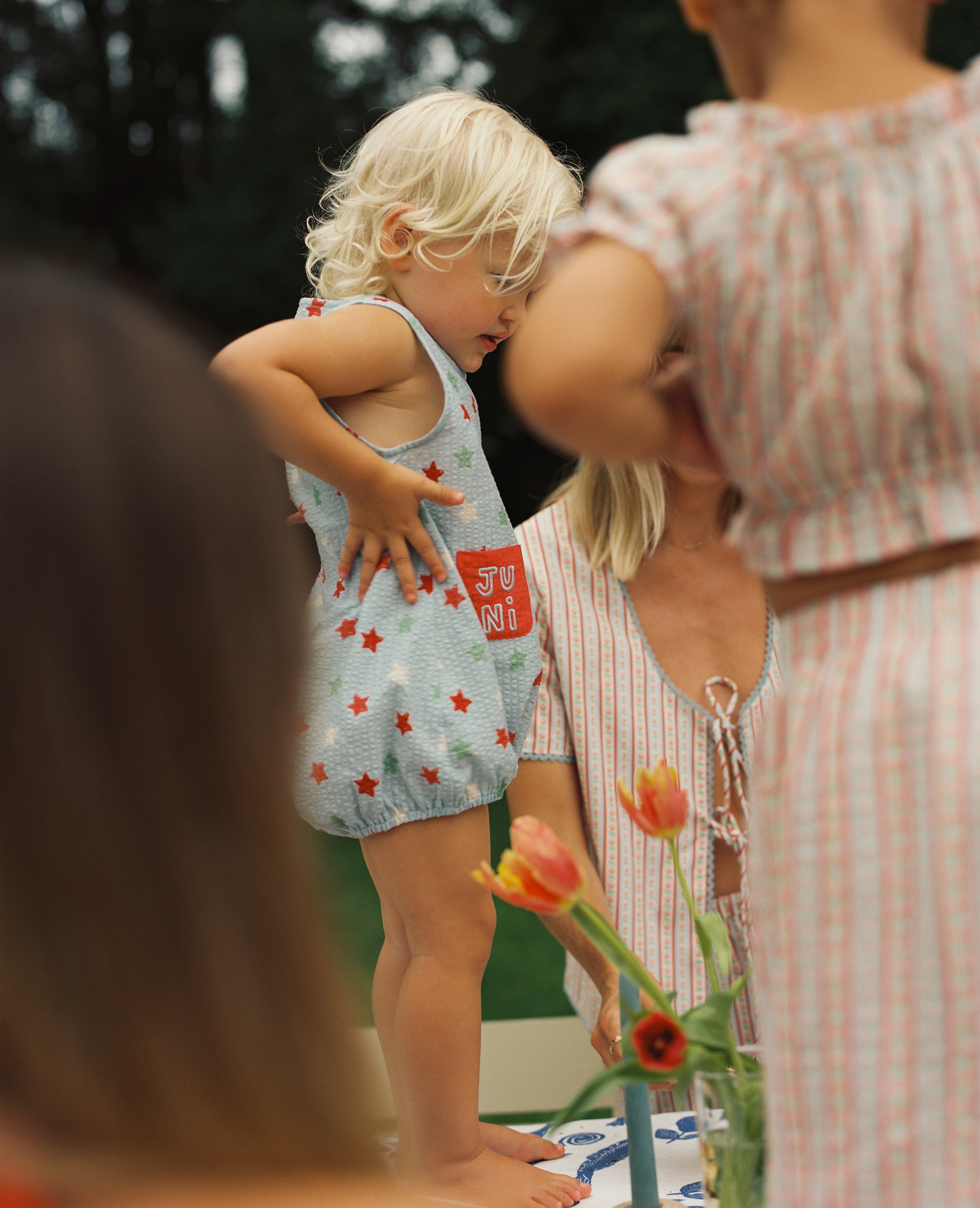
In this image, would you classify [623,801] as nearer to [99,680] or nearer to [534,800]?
[99,680]

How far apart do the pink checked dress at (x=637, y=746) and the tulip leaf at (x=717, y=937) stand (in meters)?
0.61

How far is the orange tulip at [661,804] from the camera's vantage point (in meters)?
0.97

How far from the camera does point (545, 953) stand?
571cm

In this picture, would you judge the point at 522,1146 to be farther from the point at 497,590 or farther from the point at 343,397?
the point at 343,397

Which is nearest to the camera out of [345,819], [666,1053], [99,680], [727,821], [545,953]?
[99,680]

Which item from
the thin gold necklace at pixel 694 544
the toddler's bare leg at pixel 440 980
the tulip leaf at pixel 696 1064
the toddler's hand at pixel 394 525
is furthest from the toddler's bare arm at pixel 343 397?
the tulip leaf at pixel 696 1064

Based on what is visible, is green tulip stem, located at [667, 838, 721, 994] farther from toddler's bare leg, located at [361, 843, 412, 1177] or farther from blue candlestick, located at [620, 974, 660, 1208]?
toddler's bare leg, located at [361, 843, 412, 1177]

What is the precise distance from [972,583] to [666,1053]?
0.37 m

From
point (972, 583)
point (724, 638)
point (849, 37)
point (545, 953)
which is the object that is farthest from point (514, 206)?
point (545, 953)

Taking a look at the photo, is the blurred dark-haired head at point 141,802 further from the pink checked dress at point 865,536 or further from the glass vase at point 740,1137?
the glass vase at point 740,1137

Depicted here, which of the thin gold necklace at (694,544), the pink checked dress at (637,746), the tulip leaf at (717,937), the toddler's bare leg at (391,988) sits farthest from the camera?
the thin gold necklace at (694,544)

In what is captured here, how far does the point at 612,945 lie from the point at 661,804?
0.41 ft

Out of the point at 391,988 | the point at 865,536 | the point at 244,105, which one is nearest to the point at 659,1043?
the point at 865,536

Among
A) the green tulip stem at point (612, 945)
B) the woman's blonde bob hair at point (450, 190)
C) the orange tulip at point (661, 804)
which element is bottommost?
the green tulip stem at point (612, 945)
